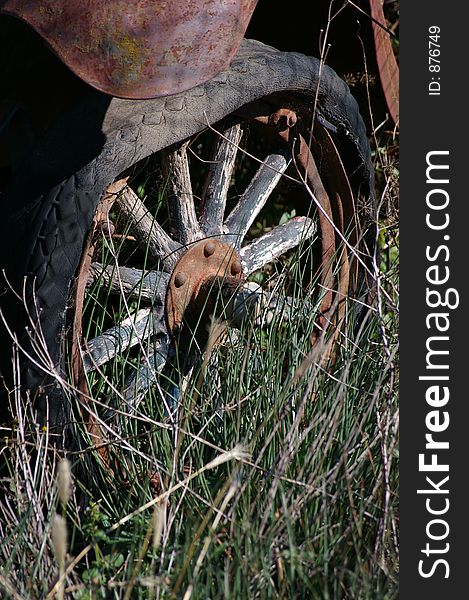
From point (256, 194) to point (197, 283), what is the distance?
1.28 ft

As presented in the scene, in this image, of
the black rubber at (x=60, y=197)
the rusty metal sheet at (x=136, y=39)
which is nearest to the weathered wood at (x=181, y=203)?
the black rubber at (x=60, y=197)

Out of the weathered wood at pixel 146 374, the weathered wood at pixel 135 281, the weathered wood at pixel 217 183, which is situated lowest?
the weathered wood at pixel 146 374

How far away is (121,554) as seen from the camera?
1824 millimetres

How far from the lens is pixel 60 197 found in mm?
1949

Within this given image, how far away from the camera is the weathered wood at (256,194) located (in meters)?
2.59

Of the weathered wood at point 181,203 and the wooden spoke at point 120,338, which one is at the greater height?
the weathered wood at point 181,203

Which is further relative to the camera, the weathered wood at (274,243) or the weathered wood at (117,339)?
the weathered wood at (274,243)

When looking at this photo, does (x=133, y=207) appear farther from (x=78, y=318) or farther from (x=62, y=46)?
(x=62, y=46)

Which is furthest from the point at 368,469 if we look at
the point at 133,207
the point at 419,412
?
the point at 133,207

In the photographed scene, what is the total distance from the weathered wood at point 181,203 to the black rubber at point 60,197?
0.76ft

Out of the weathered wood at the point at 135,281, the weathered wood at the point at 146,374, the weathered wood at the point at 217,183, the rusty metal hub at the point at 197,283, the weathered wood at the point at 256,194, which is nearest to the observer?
the weathered wood at the point at 146,374

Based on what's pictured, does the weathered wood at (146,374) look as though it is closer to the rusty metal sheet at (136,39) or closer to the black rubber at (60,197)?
the black rubber at (60,197)

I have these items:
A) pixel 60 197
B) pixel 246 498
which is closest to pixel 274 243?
pixel 60 197

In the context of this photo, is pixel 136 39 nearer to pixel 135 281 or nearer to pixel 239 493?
pixel 135 281
